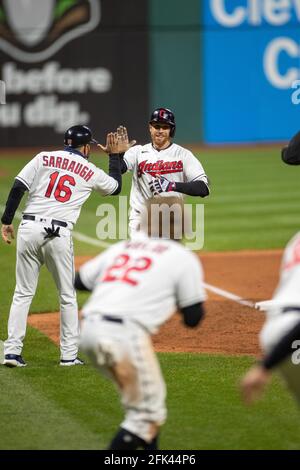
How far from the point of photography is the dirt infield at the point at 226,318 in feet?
30.3

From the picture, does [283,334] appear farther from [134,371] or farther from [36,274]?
[36,274]

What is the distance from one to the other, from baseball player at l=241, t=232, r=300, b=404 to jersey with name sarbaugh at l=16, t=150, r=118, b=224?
138 inches

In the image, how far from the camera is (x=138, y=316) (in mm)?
5188

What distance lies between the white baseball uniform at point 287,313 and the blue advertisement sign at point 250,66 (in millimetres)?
20522

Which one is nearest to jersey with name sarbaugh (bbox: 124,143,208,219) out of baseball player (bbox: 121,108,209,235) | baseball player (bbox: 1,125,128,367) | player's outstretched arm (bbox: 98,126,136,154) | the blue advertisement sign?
baseball player (bbox: 121,108,209,235)

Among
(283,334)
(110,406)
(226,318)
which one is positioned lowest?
(226,318)

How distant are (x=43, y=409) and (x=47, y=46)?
18.9 m

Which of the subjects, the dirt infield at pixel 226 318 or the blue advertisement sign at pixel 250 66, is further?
the blue advertisement sign at pixel 250 66

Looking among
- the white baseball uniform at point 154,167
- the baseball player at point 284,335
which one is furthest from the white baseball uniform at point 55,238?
the baseball player at point 284,335

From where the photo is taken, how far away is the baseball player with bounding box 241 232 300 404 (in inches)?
182

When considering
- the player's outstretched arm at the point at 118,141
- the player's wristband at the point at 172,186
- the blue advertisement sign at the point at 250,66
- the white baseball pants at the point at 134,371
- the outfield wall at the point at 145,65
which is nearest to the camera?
the white baseball pants at the point at 134,371

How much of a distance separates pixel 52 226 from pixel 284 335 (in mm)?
3908

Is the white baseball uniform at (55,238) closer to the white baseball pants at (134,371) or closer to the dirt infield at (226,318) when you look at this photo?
the dirt infield at (226,318)

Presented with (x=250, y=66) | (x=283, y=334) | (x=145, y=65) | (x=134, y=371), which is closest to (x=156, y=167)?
(x=134, y=371)
